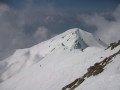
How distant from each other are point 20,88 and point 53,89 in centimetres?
3512

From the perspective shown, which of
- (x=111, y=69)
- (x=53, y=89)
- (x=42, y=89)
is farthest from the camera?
(x=42, y=89)

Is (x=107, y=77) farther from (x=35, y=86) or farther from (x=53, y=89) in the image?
(x=35, y=86)

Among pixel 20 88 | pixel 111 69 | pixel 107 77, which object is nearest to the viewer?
pixel 107 77

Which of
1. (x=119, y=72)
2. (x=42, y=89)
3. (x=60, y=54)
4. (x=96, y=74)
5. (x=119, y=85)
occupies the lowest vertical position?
(x=119, y=85)

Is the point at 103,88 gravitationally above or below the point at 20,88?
below

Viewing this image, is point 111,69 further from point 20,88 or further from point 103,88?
point 20,88

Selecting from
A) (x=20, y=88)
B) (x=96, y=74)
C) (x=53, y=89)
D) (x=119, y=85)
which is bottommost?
(x=119, y=85)

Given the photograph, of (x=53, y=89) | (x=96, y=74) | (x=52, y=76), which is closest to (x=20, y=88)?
(x=52, y=76)

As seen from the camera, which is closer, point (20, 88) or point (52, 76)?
point (52, 76)

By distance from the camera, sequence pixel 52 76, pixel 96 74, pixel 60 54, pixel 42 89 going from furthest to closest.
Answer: pixel 60 54 < pixel 52 76 < pixel 42 89 < pixel 96 74

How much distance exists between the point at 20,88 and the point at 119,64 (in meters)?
66.1

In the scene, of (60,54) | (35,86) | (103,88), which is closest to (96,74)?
(103,88)

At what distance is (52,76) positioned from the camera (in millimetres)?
75875

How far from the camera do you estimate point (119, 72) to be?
29828 mm
